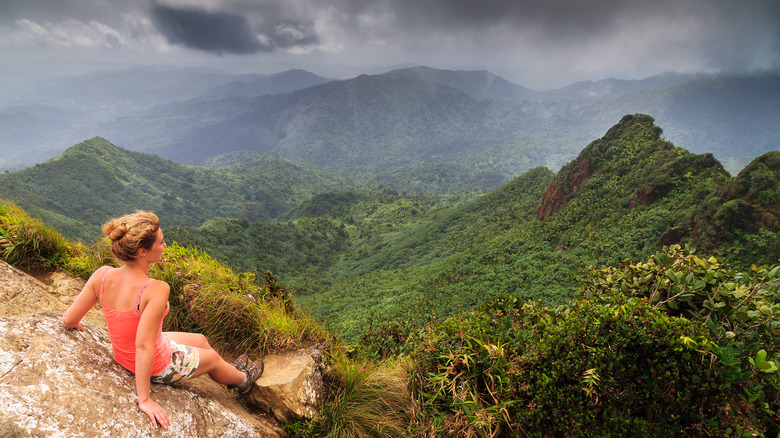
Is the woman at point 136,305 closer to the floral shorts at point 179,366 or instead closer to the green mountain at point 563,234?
the floral shorts at point 179,366

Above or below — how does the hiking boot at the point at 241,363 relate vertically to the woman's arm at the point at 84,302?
below

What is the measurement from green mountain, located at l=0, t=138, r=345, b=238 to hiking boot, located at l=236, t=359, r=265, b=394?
275 feet

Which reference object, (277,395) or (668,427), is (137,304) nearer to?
(277,395)

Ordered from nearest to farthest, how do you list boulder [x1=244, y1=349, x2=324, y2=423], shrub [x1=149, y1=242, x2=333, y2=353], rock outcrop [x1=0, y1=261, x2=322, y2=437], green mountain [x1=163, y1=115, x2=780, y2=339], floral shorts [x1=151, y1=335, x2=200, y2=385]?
1. rock outcrop [x1=0, y1=261, x2=322, y2=437]
2. floral shorts [x1=151, y1=335, x2=200, y2=385]
3. boulder [x1=244, y1=349, x2=324, y2=423]
4. shrub [x1=149, y1=242, x2=333, y2=353]
5. green mountain [x1=163, y1=115, x2=780, y2=339]

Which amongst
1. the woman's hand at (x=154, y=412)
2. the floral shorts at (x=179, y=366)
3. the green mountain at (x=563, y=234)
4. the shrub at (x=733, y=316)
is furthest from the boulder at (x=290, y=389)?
the shrub at (x=733, y=316)

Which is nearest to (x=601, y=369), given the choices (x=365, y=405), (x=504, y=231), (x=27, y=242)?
(x=365, y=405)

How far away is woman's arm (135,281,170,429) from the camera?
2.31 m

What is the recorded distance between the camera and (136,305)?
99.6 inches

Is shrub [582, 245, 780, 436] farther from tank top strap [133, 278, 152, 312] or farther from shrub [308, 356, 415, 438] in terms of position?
tank top strap [133, 278, 152, 312]

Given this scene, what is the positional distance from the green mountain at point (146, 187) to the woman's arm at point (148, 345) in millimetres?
84032

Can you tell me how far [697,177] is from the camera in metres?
26.1

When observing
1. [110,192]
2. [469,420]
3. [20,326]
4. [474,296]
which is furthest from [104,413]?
[110,192]

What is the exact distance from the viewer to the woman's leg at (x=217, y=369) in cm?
302

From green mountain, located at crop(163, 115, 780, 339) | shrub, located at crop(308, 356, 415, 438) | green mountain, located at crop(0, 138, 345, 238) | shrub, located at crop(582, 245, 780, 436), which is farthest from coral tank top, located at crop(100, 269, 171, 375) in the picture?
green mountain, located at crop(0, 138, 345, 238)
